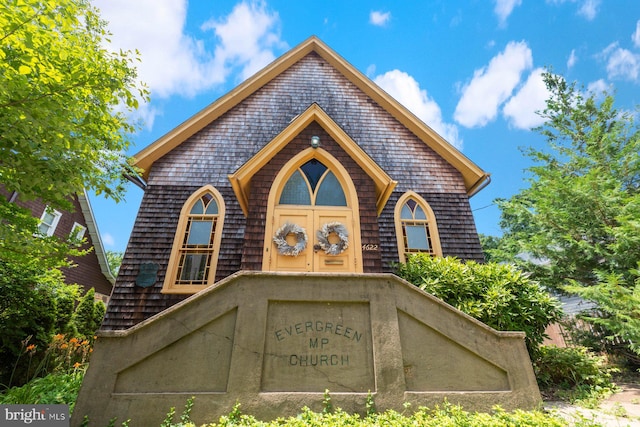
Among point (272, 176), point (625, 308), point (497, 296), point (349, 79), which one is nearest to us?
point (497, 296)

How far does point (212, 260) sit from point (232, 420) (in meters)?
4.84

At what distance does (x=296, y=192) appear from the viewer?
256 inches

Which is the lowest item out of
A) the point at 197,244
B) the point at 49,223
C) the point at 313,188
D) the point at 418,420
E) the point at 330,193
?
the point at 418,420

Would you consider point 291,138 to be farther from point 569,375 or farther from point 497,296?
point 569,375

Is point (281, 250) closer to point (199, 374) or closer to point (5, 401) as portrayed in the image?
point (199, 374)

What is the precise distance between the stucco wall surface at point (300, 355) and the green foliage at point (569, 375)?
6.31ft

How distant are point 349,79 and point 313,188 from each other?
249 inches

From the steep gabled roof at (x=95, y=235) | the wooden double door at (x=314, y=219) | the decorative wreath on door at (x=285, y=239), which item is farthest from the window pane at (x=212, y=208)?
the steep gabled roof at (x=95, y=235)

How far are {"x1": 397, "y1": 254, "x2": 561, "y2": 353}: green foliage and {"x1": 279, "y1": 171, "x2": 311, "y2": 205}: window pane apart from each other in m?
3.00

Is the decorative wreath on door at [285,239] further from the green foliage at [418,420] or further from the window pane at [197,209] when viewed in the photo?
the window pane at [197,209]

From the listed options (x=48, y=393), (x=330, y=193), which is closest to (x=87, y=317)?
(x=48, y=393)

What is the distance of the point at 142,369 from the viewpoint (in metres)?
3.36

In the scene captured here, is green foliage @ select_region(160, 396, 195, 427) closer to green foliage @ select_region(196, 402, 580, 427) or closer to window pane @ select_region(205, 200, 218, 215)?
green foliage @ select_region(196, 402, 580, 427)

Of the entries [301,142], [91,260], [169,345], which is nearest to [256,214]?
[301,142]
